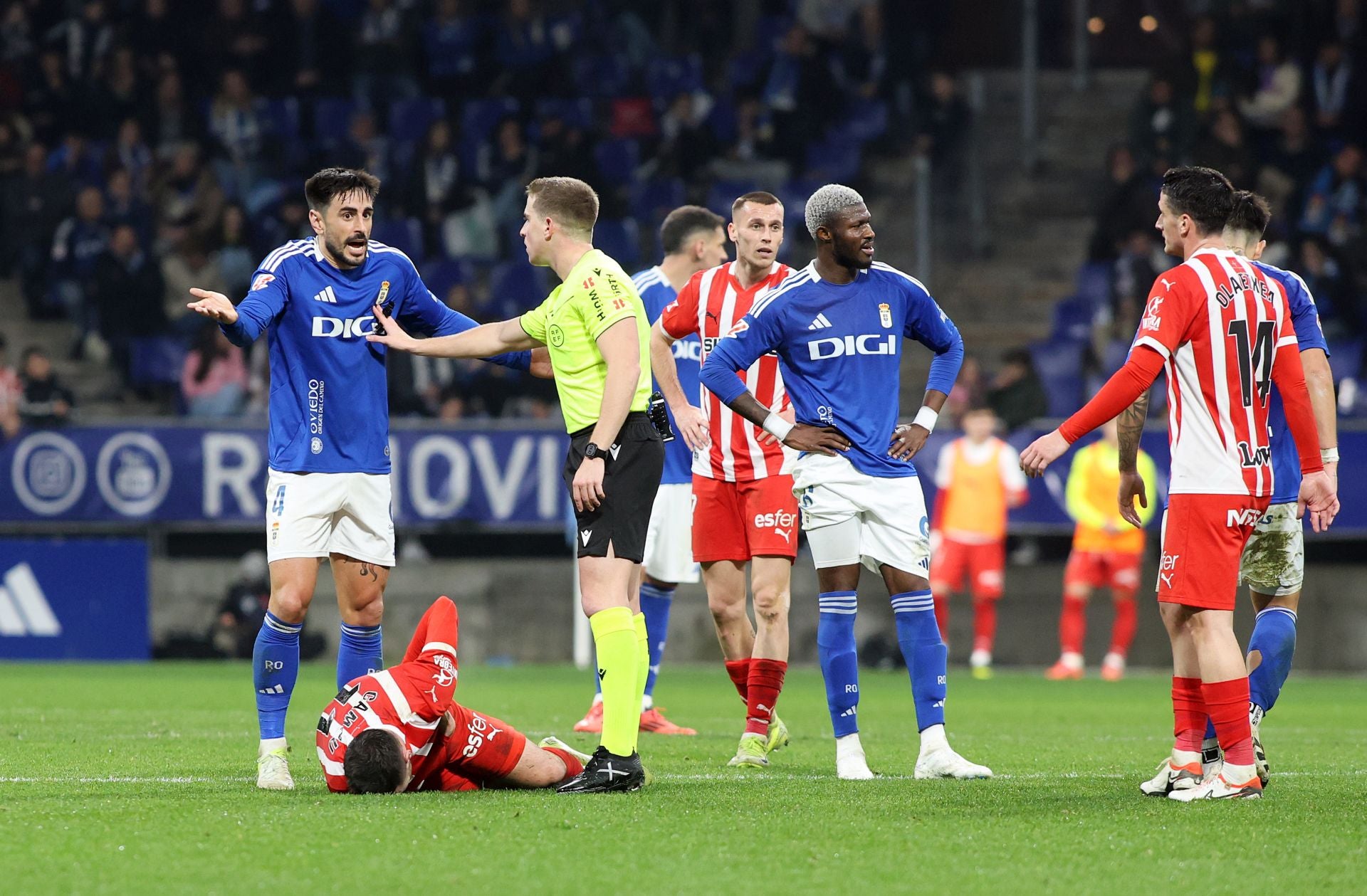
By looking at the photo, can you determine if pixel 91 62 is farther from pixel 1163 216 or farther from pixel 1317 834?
pixel 1317 834

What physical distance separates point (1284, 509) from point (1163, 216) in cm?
127

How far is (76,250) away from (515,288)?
467 centimetres

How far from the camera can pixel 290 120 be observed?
788 inches

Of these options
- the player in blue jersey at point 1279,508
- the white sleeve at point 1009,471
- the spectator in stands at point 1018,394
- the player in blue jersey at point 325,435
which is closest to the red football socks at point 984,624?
the white sleeve at point 1009,471

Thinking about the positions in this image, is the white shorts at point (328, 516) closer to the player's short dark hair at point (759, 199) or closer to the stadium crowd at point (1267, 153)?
the player's short dark hair at point (759, 199)

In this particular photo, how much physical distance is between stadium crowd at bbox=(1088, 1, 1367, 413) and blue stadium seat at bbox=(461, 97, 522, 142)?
6.57 m

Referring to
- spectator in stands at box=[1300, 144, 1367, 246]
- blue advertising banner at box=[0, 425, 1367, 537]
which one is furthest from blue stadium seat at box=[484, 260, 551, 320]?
spectator in stands at box=[1300, 144, 1367, 246]

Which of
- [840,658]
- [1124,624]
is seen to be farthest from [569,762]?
[1124,624]

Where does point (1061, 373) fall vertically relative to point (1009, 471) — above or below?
above

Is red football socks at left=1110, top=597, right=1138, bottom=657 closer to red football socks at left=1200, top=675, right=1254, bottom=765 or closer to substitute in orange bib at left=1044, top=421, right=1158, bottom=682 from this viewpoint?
substitute in orange bib at left=1044, top=421, right=1158, bottom=682

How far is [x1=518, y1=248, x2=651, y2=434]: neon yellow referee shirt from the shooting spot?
20.4ft

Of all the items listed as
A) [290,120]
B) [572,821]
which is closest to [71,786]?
[572,821]

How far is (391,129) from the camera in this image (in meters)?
19.8

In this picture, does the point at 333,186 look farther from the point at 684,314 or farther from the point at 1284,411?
the point at 1284,411
